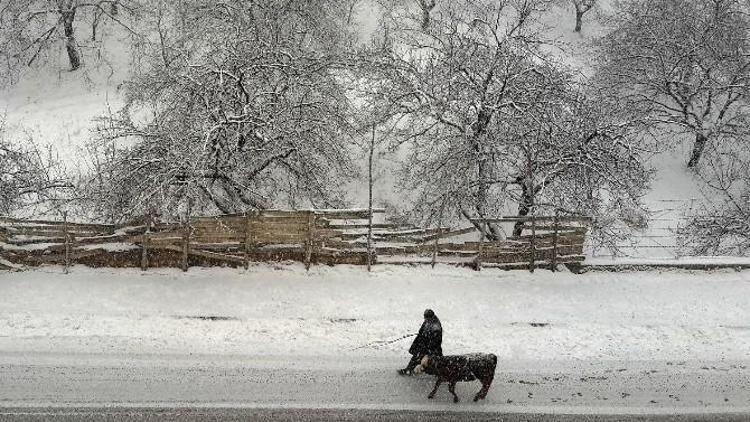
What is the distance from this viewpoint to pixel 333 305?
52.0 feet

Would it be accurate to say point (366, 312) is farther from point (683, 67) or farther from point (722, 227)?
point (683, 67)

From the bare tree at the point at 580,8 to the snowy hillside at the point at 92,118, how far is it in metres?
4.27

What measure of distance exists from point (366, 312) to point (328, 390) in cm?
318

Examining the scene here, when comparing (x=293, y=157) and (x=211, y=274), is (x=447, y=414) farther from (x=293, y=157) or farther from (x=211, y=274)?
(x=293, y=157)

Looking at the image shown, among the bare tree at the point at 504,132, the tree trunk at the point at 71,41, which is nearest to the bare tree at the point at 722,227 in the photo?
the bare tree at the point at 504,132

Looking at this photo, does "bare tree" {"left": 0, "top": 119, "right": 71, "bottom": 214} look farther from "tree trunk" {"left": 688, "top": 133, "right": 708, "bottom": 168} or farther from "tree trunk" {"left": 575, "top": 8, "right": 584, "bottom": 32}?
"tree trunk" {"left": 575, "top": 8, "right": 584, "bottom": 32}

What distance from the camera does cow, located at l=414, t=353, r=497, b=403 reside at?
12.2 meters

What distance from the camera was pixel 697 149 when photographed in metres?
29.5

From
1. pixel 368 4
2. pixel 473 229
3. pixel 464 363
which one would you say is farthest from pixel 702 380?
pixel 368 4

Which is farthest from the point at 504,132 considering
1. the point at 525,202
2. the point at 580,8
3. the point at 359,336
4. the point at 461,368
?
the point at 580,8

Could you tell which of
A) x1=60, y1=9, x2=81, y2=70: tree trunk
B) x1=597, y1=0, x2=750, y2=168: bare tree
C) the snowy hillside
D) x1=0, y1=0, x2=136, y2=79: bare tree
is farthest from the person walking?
x1=60, y1=9, x2=81, y2=70: tree trunk

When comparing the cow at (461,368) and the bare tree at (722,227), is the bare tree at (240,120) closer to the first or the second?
the cow at (461,368)

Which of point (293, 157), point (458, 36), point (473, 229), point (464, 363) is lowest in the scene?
point (464, 363)

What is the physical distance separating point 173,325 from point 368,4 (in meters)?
21.1
